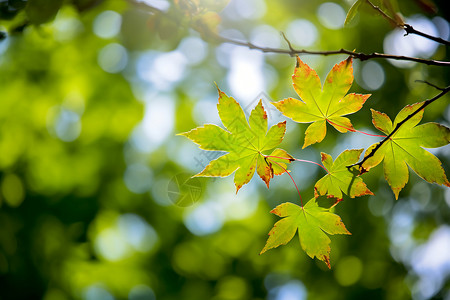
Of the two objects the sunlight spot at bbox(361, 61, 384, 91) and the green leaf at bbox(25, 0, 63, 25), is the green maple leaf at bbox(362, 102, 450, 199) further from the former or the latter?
the sunlight spot at bbox(361, 61, 384, 91)

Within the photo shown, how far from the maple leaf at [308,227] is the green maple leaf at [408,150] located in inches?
7.1

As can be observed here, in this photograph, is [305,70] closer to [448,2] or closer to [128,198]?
[448,2]

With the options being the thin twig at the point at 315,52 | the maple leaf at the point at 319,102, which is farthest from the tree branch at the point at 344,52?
the maple leaf at the point at 319,102

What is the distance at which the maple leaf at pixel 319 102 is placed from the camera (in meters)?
0.85

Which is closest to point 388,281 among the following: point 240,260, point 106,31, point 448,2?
point 240,260

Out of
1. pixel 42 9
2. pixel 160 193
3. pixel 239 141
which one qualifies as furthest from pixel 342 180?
pixel 160 193

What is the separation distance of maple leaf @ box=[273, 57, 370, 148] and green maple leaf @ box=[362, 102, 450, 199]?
0.08 metres

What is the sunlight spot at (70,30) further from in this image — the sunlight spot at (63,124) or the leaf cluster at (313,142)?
the leaf cluster at (313,142)

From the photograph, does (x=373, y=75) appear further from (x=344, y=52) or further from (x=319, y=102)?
(x=344, y=52)

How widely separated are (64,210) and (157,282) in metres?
2.57

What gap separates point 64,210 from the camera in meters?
6.50

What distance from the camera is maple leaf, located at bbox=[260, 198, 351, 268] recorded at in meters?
0.90

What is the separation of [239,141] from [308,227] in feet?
1.11

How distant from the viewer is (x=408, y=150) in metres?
0.88
